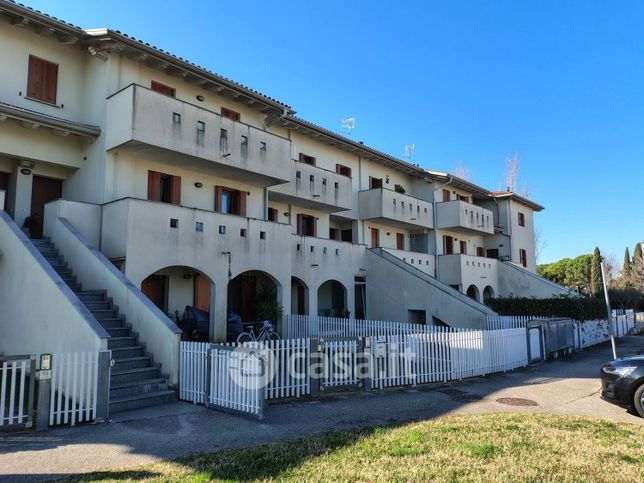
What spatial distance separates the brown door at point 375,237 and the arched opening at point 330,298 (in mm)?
3476

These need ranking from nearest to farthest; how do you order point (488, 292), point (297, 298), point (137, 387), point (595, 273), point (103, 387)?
point (103, 387) → point (137, 387) → point (297, 298) → point (488, 292) → point (595, 273)

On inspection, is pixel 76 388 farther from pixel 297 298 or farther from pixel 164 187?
pixel 297 298

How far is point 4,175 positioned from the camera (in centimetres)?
1372

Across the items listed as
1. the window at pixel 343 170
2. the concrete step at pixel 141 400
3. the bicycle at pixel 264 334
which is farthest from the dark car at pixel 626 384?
the window at pixel 343 170

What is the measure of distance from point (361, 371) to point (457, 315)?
35.1ft

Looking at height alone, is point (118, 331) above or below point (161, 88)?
below

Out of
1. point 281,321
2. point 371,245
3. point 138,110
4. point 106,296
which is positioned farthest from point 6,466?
point 371,245

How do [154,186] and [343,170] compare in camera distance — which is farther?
[343,170]

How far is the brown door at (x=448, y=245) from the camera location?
100ft

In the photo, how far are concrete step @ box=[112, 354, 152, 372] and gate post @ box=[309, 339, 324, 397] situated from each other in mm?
3547

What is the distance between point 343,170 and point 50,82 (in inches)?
553

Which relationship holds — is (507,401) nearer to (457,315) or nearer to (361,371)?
(361,371)

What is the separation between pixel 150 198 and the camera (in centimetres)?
1510

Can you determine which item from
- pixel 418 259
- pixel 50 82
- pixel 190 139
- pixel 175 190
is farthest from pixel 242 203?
pixel 418 259
